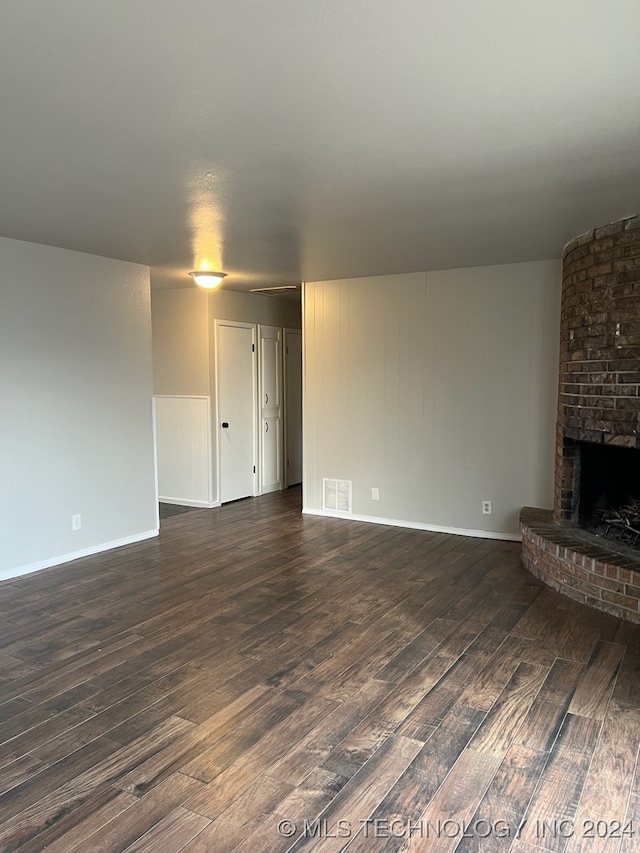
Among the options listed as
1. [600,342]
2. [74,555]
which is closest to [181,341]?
[74,555]

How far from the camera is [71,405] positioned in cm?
462

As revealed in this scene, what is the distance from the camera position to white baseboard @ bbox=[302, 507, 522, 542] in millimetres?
5281

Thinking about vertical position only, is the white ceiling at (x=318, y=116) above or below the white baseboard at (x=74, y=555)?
above

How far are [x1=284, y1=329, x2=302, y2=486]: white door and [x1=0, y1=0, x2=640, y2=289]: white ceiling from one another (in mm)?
3904

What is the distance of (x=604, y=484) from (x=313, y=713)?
9.61 ft

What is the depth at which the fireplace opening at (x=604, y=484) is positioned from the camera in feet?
14.1

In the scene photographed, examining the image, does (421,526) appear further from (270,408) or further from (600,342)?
(270,408)

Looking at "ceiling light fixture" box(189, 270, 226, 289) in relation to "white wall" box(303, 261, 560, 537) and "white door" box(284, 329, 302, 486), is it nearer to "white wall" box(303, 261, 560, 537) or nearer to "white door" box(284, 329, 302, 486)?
"white wall" box(303, 261, 560, 537)

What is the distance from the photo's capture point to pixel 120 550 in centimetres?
499

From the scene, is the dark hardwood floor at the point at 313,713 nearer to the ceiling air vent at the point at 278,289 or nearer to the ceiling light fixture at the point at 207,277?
the ceiling light fixture at the point at 207,277

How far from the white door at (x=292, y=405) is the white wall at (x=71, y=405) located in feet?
8.65

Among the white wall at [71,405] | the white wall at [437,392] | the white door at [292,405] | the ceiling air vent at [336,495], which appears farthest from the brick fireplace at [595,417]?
the white door at [292,405]

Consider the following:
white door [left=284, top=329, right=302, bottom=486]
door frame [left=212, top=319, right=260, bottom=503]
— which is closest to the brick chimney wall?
door frame [left=212, top=319, right=260, bottom=503]

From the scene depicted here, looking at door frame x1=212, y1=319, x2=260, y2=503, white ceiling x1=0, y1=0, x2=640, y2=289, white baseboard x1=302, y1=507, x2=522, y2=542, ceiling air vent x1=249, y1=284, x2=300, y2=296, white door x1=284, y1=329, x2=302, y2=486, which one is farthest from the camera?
white door x1=284, y1=329, x2=302, y2=486
